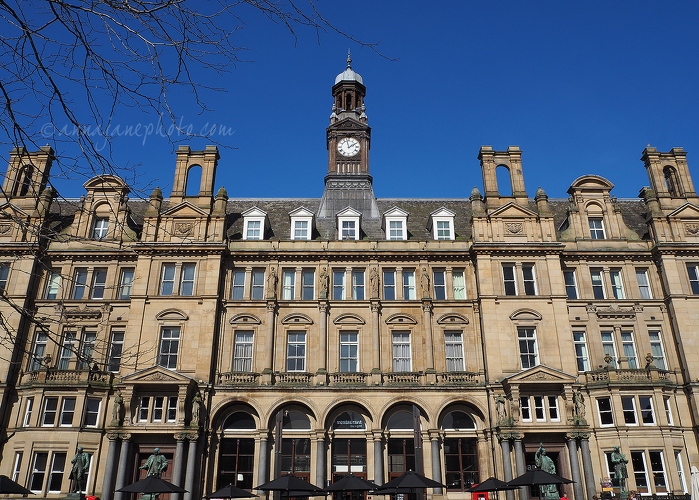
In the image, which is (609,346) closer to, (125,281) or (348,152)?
(348,152)

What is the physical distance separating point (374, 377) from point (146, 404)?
13.0m

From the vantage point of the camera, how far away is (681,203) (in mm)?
39281

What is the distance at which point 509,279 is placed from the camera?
36.3 meters

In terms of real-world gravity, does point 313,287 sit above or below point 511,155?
below

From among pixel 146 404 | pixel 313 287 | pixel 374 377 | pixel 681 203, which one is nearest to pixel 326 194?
pixel 313 287

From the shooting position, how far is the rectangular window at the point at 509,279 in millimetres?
36000

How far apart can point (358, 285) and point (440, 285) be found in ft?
17.4

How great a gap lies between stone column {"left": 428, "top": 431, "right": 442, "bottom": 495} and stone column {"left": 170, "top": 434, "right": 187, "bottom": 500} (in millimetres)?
13513

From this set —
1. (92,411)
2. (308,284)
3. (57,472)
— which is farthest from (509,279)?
(57,472)

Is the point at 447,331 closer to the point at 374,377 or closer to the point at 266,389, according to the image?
the point at 374,377

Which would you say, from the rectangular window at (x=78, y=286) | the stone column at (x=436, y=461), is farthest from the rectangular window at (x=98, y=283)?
the stone column at (x=436, y=461)

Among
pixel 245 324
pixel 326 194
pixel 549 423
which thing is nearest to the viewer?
pixel 549 423

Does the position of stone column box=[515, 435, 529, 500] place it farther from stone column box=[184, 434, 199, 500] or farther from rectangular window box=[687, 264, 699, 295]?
stone column box=[184, 434, 199, 500]

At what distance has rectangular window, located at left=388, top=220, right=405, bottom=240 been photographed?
39.9m
